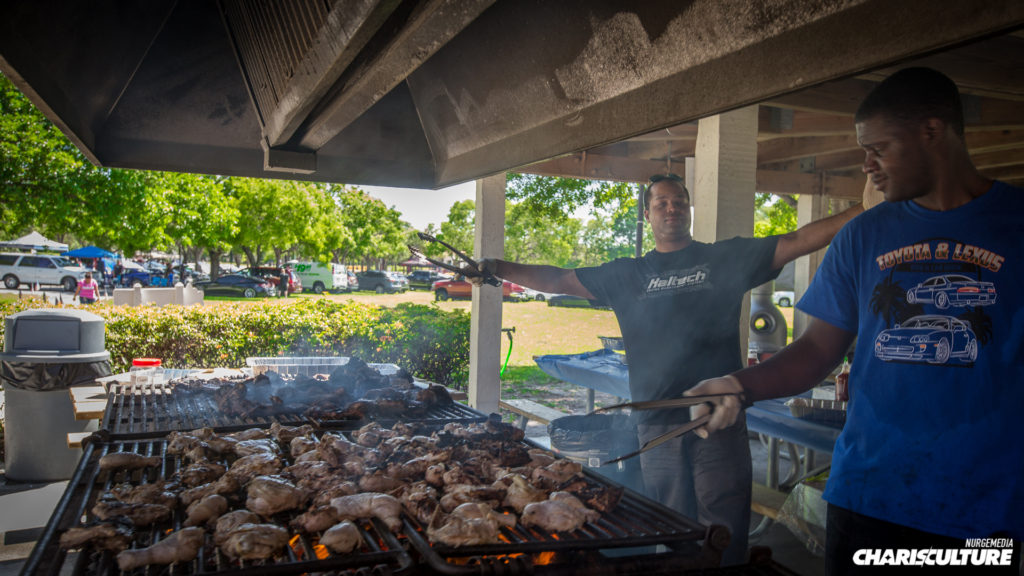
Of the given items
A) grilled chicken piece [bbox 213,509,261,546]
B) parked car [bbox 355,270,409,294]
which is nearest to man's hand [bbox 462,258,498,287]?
grilled chicken piece [bbox 213,509,261,546]

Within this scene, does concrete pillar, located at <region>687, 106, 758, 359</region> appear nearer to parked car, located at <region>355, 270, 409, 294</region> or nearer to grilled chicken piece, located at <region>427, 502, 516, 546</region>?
grilled chicken piece, located at <region>427, 502, 516, 546</region>

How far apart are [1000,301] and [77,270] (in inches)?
1495

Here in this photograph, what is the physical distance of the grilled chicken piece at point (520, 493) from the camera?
2248mm

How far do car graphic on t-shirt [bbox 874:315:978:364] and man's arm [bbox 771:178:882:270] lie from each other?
878 millimetres

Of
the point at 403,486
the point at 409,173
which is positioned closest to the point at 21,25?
the point at 403,486

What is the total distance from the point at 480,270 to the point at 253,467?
209cm

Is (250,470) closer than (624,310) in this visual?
Yes

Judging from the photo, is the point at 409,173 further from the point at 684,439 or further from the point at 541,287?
the point at 684,439

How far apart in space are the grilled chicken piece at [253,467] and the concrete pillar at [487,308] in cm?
398

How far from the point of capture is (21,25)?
1905mm

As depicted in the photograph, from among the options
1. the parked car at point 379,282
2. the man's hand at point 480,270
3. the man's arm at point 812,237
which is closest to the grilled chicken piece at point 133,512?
the man's hand at point 480,270

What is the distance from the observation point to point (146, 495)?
2227mm

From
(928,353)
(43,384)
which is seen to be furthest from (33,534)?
(928,353)

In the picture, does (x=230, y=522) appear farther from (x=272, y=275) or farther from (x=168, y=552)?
(x=272, y=275)
